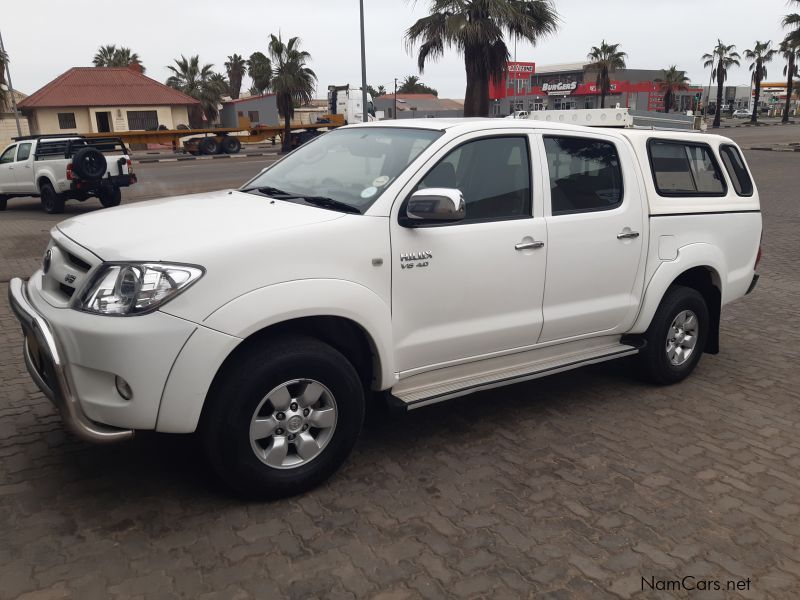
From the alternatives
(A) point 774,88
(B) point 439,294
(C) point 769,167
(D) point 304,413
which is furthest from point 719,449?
(A) point 774,88

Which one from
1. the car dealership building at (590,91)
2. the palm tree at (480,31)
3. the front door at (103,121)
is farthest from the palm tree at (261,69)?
the car dealership building at (590,91)

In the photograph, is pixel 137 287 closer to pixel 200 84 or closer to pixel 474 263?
pixel 474 263

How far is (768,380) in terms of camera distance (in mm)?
5211

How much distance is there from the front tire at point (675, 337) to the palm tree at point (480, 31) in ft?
66.3

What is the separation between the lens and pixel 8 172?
16312mm

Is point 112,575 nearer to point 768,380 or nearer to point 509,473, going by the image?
point 509,473

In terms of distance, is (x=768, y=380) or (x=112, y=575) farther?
(x=768, y=380)

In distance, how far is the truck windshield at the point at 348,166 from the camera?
3.71m

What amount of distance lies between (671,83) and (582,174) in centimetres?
7684

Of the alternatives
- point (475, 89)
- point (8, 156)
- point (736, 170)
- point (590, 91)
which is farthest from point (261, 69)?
point (590, 91)

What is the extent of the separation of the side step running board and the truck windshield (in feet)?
3.27

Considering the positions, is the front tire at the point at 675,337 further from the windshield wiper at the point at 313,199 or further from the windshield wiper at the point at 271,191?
the windshield wiper at the point at 271,191

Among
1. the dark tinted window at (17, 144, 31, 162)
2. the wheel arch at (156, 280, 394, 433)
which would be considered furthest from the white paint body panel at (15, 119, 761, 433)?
the dark tinted window at (17, 144, 31, 162)

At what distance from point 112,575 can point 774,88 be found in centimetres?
14817
